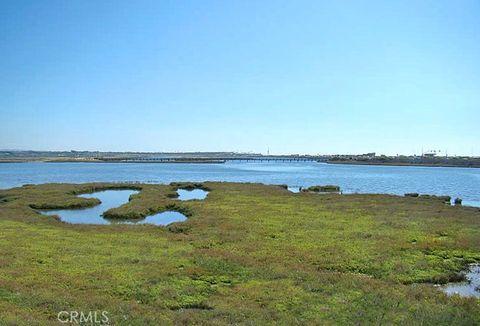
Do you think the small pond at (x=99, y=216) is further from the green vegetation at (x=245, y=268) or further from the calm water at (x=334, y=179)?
the calm water at (x=334, y=179)

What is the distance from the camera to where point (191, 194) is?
66.5 meters

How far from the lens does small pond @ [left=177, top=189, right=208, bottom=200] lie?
202ft

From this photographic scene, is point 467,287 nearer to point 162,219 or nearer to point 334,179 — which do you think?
point 162,219

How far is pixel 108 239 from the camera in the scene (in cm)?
2850

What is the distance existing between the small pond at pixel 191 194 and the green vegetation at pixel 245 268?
839 inches

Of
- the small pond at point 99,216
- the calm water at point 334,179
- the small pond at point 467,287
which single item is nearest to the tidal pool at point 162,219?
the small pond at point 99,216

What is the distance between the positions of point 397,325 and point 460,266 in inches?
442

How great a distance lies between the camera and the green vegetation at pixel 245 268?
49.8 feet

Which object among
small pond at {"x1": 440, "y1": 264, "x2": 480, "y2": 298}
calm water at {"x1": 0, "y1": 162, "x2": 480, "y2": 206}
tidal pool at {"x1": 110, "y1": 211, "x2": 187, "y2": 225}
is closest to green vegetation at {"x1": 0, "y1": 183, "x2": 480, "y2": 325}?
small pond at {"x1": 440, "y1": 264, "x2": 480, "y2": 298}

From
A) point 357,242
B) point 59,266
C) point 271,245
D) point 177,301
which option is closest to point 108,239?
point 59,266

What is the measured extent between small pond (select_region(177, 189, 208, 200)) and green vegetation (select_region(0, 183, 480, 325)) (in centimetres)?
2131

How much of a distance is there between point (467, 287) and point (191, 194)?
50.4 meters

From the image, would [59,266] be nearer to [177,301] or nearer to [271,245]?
[177,301]

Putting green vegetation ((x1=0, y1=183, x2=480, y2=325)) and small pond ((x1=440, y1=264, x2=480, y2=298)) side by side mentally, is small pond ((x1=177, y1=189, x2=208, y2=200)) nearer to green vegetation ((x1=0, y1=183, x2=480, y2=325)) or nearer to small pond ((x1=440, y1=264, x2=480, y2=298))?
green vegetation ((x1=0, y1=183, x2=480, y2=325))
